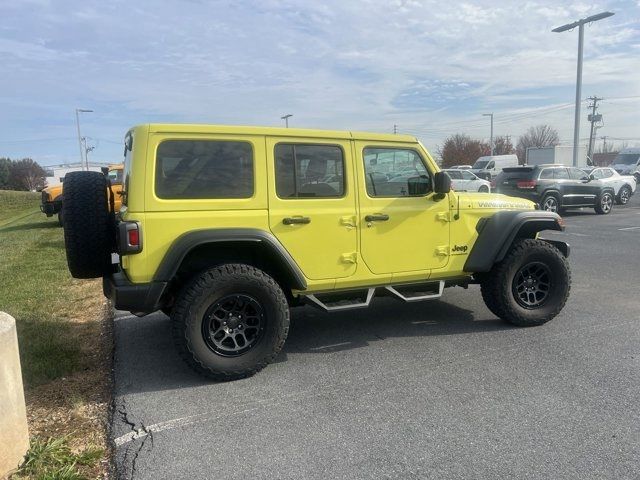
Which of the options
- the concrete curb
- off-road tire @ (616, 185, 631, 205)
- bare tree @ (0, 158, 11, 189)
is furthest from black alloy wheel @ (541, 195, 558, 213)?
bare tree @ (0, 158, 11, 189)

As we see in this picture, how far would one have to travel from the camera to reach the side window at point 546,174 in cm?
1569

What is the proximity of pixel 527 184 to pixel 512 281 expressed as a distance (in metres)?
11.7

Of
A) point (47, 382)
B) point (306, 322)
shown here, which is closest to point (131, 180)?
point (47, 382)

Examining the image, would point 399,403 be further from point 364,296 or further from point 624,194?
point 624,194

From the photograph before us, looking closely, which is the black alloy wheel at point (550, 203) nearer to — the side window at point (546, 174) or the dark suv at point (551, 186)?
the dark suv at point (551, 186)

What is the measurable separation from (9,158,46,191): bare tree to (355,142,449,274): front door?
71849 millimetres

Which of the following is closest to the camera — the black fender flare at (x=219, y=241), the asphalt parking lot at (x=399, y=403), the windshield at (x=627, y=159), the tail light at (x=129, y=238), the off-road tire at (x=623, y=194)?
the asphalt parking lot at (x=399, y=403)

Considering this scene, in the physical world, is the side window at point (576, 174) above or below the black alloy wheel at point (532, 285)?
above

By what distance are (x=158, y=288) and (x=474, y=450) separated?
2.40 m

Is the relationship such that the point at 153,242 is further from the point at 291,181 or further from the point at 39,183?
the point at 39,183

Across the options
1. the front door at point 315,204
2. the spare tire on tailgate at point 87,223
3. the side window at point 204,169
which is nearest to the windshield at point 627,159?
the front door at point 315,204

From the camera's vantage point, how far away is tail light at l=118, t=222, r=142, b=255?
358 centimetres

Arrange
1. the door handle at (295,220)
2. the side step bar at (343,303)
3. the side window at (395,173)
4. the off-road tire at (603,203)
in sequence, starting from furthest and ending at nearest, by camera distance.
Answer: the off-road tire at (603,203)
the side window at (395,173)
the side step bar at (343,303)
the door handle at (295,220)

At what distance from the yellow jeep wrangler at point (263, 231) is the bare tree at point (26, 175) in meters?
71.6
